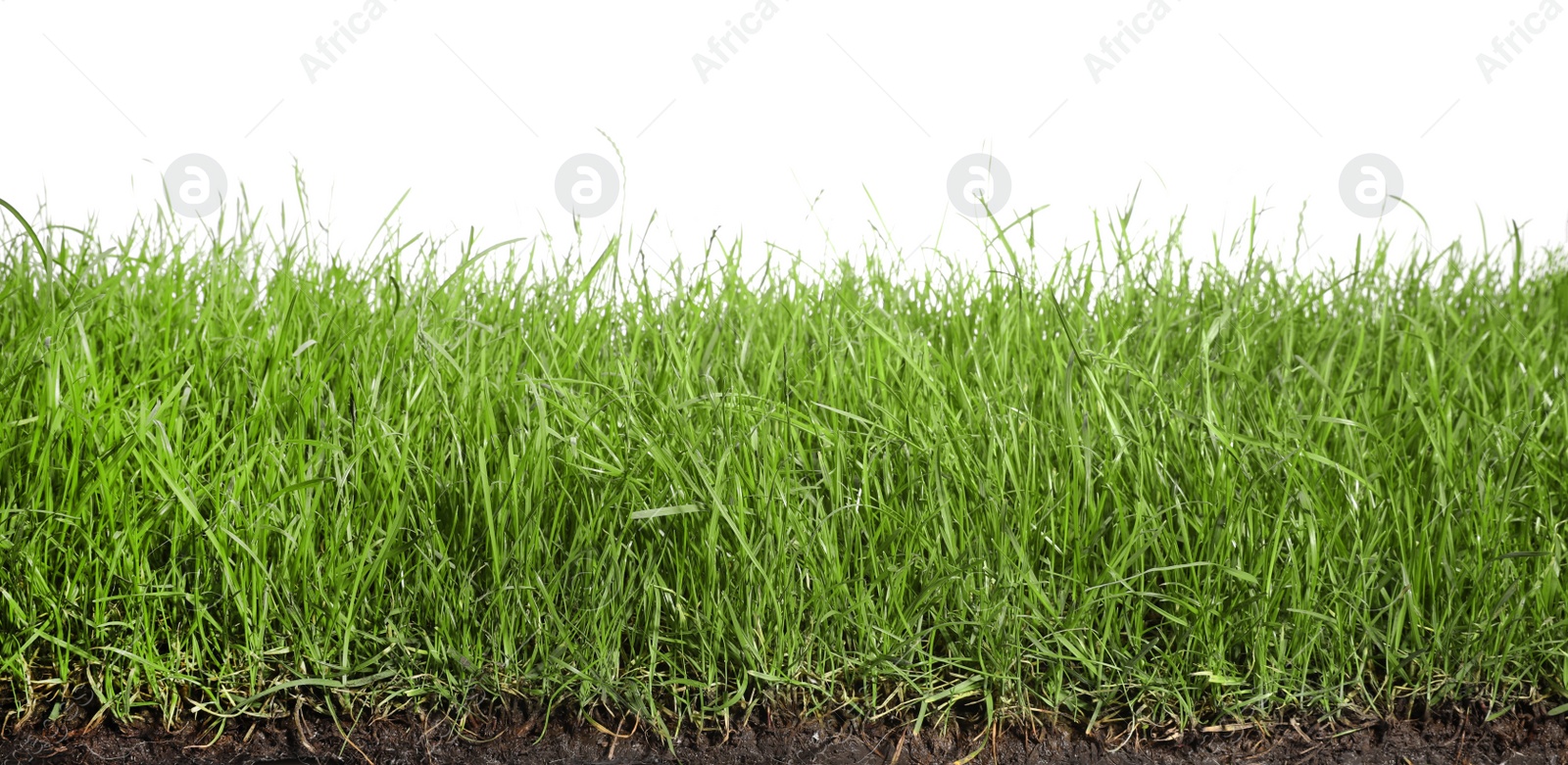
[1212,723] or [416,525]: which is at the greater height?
[416,525]

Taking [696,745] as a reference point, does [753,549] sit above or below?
above

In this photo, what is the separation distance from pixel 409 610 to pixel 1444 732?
1492 millimetres

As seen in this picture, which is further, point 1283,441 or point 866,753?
point 1283,441

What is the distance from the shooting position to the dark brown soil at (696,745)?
154 centimetres

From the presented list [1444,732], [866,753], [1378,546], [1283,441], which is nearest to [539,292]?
[866,753]

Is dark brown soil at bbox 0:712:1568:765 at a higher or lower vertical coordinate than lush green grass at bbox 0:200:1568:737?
lower

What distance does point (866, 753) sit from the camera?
1539mm

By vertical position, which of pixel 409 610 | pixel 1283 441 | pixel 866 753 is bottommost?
pixel 866 753

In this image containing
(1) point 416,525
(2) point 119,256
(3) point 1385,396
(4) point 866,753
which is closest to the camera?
(4) point 866,753

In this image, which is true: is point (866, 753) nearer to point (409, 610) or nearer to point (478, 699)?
point (478, 699)

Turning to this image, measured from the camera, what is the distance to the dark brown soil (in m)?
1.54

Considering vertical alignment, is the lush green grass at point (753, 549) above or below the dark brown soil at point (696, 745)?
above

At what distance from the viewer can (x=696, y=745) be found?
154 centimetres

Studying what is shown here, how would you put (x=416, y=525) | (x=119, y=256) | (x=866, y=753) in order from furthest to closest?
(x=119, y=256), (x=416, y=525), (x=866, y=753)
